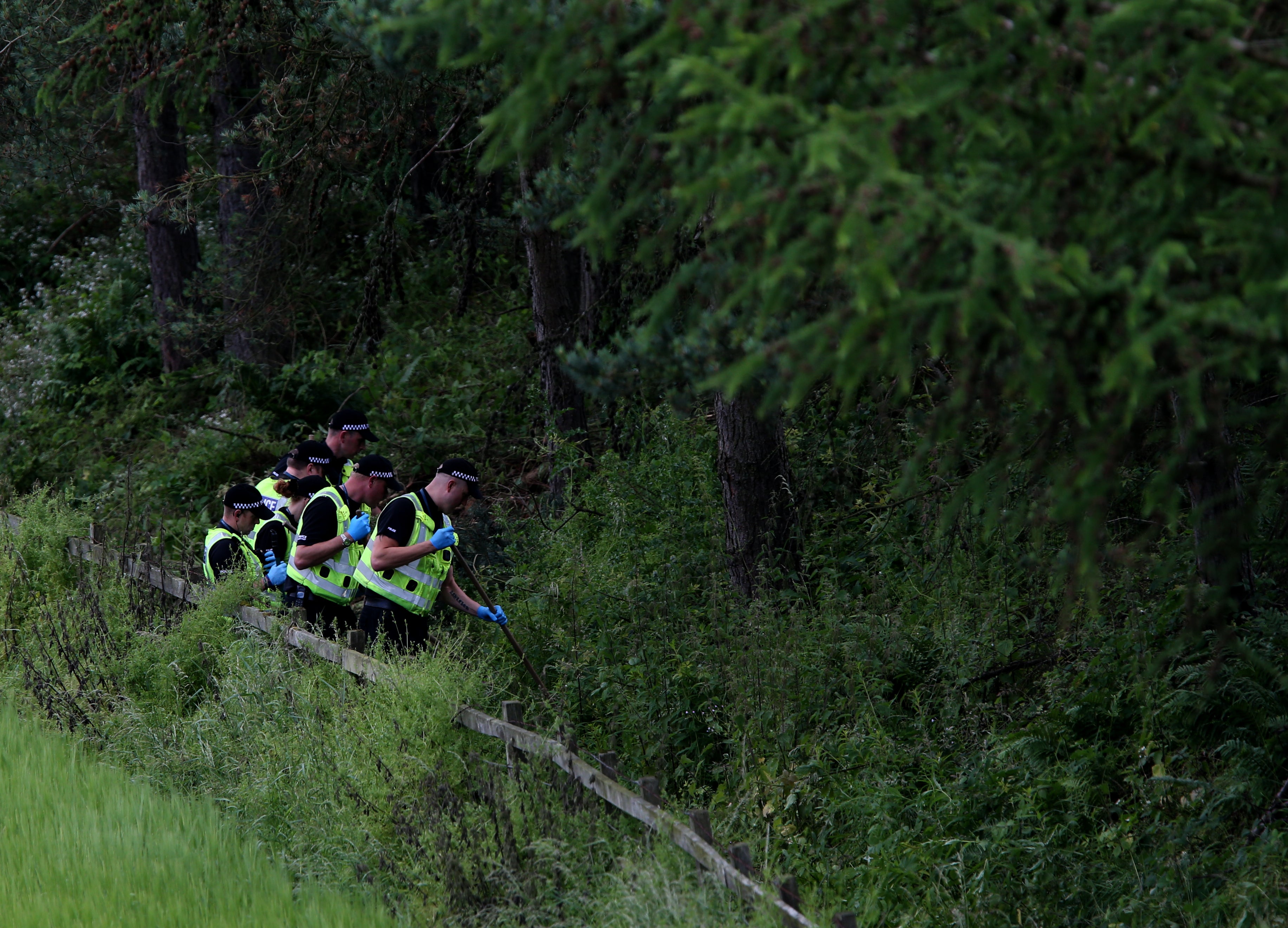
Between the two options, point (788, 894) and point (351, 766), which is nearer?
point (788, 894)

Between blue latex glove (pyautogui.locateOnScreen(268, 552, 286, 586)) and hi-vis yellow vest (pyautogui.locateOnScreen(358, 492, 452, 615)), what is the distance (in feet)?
3.83

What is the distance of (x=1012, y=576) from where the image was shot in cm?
759

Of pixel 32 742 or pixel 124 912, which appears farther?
pixel 32 742

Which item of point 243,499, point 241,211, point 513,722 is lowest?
point 241,211

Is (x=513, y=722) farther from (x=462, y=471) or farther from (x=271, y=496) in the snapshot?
(x=271, y=496)

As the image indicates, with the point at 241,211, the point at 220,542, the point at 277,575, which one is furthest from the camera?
the point at 241,211

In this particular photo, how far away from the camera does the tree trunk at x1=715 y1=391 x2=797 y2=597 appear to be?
7871 millimetres

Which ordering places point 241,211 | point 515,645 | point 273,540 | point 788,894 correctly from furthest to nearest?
point 241,211
point 273,540
point 515,645
point 788,894

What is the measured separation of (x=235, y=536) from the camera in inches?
352

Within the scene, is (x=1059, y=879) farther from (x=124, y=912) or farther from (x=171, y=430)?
(x=171, y=430)

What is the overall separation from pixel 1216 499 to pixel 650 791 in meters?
2.24

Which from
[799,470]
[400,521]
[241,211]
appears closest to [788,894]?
[400,521]

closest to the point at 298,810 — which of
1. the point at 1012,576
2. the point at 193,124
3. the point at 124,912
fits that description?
the point at 124,912

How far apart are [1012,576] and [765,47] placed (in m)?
5.17
